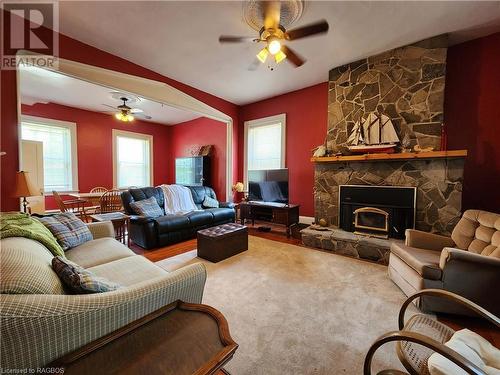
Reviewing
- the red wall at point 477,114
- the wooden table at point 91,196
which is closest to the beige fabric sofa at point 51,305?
the red wall at point 477,114

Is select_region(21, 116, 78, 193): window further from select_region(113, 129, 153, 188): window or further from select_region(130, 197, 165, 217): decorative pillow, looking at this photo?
select_region(130, 197, 165, 217): decorative pillow

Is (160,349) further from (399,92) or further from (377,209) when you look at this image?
(399,92)

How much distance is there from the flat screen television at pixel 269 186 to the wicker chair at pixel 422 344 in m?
3.06

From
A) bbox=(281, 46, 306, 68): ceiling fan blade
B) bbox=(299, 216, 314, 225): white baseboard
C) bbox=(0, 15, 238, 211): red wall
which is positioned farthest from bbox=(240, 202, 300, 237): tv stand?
bbox=(0, 15, 238, 211): red wall

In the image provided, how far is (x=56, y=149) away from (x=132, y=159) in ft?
6.03

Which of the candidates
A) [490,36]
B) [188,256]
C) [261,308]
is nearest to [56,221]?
[188,256]

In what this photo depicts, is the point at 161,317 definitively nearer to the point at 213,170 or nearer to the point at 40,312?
the point at 40,312

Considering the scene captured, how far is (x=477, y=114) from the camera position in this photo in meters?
3.07

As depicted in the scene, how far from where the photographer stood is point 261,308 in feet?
6.54

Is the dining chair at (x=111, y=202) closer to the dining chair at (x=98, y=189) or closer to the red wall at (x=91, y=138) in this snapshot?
the dining chair at (x=98, y=189)

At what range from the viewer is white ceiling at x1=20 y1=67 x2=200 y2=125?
3.88 m

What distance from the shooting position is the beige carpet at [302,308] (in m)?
1.45

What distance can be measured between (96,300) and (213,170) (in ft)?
17.6

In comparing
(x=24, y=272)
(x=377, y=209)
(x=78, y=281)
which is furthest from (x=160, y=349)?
(x=377, y=209)
